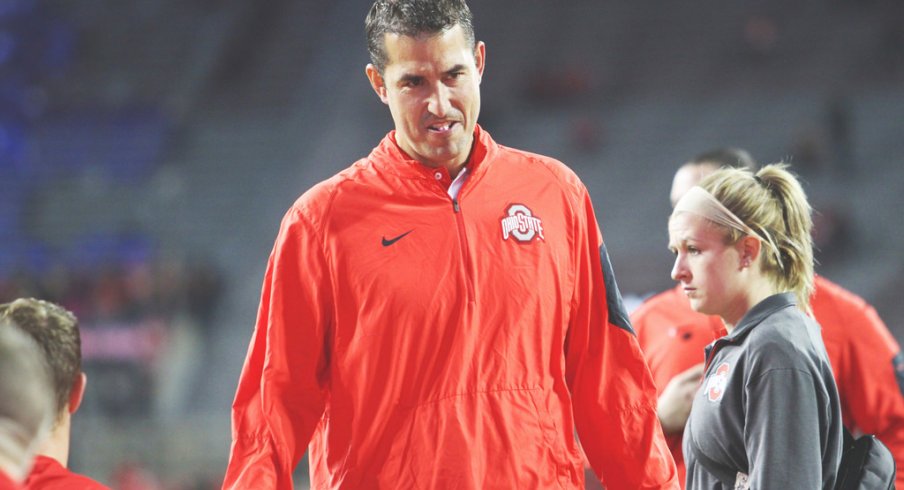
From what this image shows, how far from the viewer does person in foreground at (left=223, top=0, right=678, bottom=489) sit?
273cm

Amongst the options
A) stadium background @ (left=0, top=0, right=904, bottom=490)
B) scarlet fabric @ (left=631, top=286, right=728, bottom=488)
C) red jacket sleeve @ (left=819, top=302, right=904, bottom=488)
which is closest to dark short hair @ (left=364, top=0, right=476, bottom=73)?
scarlet fabric @ (left=631, top=286, right=728, bottom=488)

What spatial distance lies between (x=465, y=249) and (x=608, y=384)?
1.56ft

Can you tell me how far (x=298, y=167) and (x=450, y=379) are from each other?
53.6 feet

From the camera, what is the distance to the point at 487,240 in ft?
9.32

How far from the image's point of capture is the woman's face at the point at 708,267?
124 inches

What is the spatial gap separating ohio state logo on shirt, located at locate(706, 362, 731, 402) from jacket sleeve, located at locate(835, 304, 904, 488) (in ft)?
3.34

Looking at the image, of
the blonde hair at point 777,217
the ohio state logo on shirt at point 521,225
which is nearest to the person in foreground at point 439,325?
the ohio state logo on shirt at point 521,225

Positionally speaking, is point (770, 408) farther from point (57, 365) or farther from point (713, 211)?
point (57, 365)

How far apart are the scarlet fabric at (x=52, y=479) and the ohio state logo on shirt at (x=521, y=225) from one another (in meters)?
1.09

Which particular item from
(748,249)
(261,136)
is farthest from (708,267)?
(261,136)

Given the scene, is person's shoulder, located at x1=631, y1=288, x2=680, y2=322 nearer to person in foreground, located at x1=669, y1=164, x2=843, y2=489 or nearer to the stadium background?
person in foreground, located at x1=669, y1=164, x2=843, y2=489

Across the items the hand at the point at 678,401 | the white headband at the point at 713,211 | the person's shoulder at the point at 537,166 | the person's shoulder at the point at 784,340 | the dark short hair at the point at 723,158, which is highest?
the person's shoulder at the point at 537,166

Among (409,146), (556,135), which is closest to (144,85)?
(556,135)

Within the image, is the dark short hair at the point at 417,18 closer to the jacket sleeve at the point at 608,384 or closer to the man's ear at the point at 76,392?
the jacket sleeve at the point at 608,384
